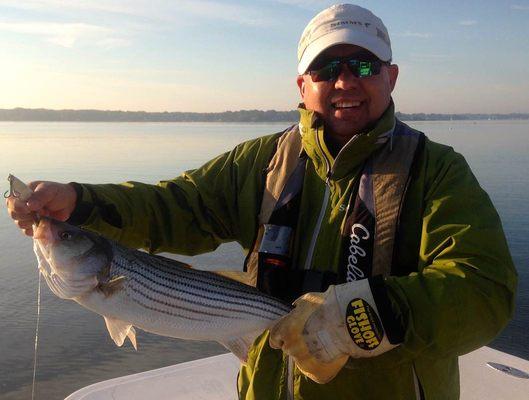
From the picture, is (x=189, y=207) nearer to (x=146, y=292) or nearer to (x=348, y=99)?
(x=146, y=292)

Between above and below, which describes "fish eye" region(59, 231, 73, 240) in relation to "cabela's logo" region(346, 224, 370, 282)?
above

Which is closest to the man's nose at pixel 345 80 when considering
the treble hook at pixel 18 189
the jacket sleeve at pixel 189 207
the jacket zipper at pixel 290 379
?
the jacket sleeve at pixel 189 207

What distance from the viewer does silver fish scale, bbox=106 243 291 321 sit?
12.0 ft

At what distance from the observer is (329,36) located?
4105mm

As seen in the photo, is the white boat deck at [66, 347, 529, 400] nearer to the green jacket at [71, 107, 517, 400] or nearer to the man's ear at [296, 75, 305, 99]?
the green jacket at [71, 107, 517, 400]

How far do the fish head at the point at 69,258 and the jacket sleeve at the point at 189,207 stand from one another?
53cm

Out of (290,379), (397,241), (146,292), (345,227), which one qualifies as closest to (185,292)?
(146,292)

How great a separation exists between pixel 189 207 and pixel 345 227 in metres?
1.35

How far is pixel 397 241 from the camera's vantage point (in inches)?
143

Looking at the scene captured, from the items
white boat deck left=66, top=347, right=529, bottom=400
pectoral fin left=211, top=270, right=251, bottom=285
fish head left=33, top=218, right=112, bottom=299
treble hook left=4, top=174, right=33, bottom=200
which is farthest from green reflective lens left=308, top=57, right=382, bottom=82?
white boat deck left=66, top=347, right=529, bottom=400

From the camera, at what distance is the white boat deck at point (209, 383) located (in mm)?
6062

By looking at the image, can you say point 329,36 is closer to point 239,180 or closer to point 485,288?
point 239,180

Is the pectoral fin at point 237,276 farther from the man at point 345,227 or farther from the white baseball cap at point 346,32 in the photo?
the white baseball cap at point 346,32

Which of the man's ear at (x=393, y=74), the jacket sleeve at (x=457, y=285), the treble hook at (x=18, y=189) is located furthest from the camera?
the man's ear at (x=393, y=74)
